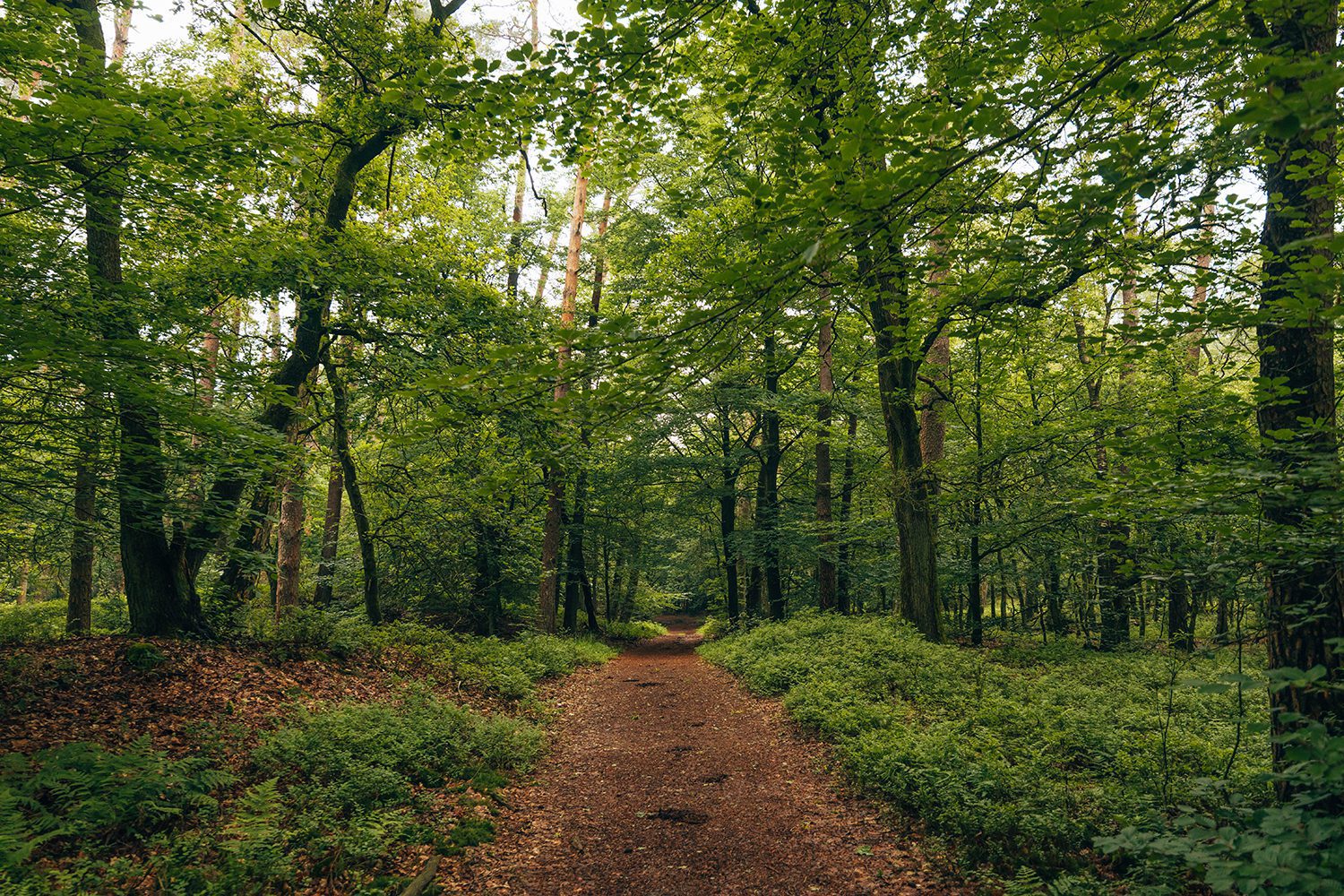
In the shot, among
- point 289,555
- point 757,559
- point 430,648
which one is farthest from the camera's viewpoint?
point 757,559

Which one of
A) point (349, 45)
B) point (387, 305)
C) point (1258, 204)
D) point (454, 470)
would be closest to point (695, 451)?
point (454, 470)

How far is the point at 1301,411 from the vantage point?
4.34m

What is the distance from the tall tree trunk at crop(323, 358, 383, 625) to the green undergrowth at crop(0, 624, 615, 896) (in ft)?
17.2

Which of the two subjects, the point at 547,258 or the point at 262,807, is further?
the point at 547,258

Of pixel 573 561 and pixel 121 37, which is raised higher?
pixel 121 37

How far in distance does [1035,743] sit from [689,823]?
3651 mm

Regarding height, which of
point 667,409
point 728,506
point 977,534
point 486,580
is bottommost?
point 486,580

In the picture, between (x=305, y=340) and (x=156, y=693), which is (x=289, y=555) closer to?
(x=305, y=340)

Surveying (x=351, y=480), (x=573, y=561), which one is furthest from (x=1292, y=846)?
(x=573, y=561)

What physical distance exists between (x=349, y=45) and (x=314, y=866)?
9.32 metres

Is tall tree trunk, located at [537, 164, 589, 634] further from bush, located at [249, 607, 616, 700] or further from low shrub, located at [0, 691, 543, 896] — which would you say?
low shrub, located at [0, 691, 543, 896]

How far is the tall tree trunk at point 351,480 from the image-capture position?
34.7 ft

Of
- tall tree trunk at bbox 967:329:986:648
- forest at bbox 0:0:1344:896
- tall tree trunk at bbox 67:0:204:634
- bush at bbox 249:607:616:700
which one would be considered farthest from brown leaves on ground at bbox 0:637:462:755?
tall tree trunk at bbox 967:329:986:648

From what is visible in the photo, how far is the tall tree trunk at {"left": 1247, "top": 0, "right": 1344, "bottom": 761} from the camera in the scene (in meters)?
3.47
